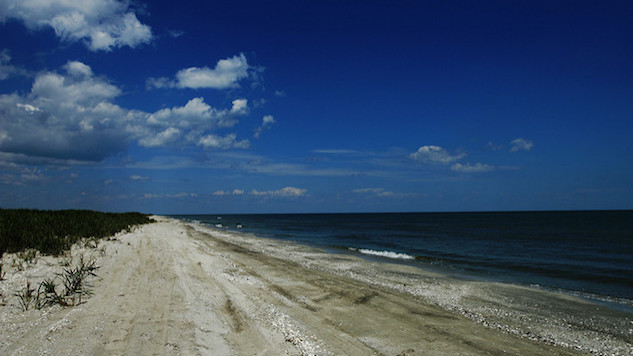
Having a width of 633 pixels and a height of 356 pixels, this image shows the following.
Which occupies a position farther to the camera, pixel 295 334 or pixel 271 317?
pixel 271 317

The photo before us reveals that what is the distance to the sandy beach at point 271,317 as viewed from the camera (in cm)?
734

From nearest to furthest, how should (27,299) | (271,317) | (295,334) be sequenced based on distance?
(295,334), (27,299), (271,317)

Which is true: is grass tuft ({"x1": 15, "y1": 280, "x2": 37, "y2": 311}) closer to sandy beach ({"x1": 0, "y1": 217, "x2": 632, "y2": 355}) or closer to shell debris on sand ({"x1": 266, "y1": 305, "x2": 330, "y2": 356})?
sandy beach ({"x1": 0, "y1": 217, "x2": 632, "y2": 355})

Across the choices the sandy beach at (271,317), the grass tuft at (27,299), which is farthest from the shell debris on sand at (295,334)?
the grass tuft at (27,299)

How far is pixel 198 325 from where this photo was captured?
8.41 m

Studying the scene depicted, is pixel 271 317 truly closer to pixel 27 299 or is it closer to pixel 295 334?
pixel 295 334

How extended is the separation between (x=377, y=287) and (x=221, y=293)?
24.1ft

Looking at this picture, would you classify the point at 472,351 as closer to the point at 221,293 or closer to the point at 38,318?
the point at 221,293

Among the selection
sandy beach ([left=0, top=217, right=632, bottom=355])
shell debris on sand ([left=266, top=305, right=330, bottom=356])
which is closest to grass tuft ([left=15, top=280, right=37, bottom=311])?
sandy beach ([left=0, top=217, right=632, bottom=355])

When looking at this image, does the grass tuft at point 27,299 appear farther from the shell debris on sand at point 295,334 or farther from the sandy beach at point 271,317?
the shell debris on sand at point 295,334

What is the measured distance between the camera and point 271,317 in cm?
970

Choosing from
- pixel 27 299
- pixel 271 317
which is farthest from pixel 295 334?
pixel 27 299

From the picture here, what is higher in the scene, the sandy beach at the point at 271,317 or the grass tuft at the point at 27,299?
the grass tuft at the point at 27,299

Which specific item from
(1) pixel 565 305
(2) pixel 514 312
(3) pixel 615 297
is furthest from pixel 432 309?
(3) pixel 615 297
